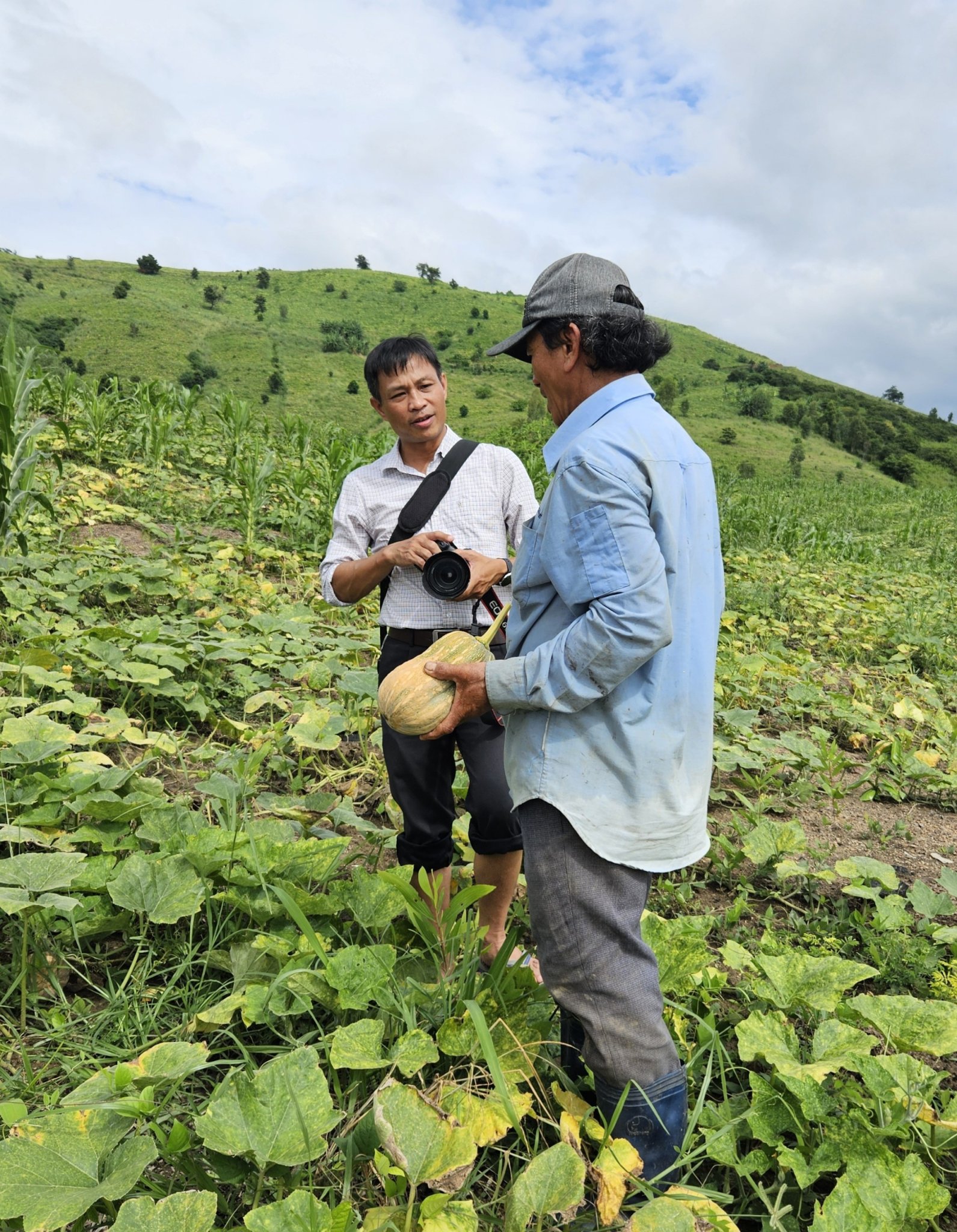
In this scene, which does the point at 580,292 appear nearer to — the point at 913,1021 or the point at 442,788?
the point at 442,788

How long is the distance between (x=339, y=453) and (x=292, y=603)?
130 inches

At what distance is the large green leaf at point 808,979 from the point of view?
1.92 m

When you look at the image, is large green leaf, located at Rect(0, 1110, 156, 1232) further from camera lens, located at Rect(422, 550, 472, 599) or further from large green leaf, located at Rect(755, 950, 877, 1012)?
large green leaf, located at Rect(755, 950, 877, 1012)

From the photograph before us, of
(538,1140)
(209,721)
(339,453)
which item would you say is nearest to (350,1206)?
(538,1140)

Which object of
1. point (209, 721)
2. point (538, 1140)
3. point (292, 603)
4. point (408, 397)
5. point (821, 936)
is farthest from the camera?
point (292, 603)

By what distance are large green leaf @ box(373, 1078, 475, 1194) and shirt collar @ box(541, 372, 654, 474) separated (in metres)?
1.23

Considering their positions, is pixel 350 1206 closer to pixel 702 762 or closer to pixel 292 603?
pixel 702 762

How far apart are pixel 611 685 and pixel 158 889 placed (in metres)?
1.37

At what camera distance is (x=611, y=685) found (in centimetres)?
140

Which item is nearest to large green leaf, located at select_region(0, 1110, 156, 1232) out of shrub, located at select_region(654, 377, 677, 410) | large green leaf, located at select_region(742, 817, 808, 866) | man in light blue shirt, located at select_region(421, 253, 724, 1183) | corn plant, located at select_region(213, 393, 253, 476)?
man in light blue shirt, located at select_region(421, 253, 724, 1183)

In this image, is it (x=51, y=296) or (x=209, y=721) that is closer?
(x=209, y=721)

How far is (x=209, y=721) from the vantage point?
3.68m

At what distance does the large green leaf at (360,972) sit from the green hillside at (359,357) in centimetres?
4319

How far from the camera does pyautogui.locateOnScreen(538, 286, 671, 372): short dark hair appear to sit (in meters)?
1.54
